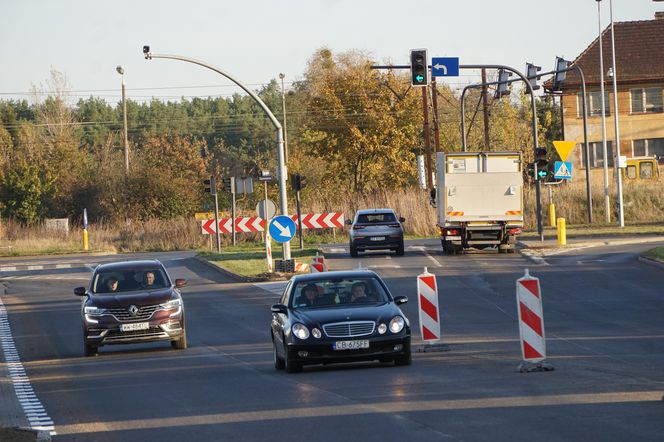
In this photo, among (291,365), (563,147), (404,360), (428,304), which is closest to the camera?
(291,365)

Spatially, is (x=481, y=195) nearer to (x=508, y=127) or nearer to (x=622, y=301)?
(x=622, y=301)

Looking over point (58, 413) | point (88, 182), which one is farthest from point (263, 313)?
point (88, 182)

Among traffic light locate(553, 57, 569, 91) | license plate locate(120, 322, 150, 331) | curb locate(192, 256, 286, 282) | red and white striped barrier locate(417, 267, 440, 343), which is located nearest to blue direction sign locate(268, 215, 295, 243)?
curb locate(192, 256, 286, 282)

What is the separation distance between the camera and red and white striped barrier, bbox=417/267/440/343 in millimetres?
18219

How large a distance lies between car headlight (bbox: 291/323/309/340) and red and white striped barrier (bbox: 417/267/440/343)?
8.61 ft

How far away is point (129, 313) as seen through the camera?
20.9 meters

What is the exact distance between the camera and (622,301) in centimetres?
2692

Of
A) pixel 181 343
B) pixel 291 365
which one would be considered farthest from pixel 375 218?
pixel 291 365

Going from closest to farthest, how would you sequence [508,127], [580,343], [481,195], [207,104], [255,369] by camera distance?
1. [255,369]
2. [580,343]
3. [481,195]
4. [508,127]
5. [207,104]

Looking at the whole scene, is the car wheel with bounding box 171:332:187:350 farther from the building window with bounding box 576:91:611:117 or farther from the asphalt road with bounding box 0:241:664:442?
the building window with bounding box 576:91:611:117

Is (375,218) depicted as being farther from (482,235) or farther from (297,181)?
(482,235)

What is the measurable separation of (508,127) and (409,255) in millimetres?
58755

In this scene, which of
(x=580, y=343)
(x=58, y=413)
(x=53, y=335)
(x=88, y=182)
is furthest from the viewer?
(x=88, y=182)

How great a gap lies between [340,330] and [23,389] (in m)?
4.40
